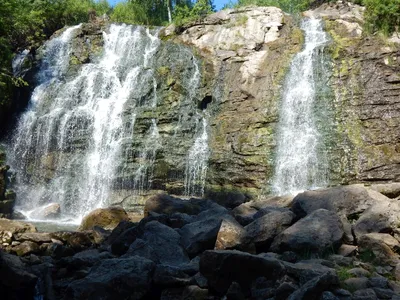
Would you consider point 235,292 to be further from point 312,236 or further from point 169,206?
point 169,206

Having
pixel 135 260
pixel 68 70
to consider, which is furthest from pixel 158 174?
pixel 135 260

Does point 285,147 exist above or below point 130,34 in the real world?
below

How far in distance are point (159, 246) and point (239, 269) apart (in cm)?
181

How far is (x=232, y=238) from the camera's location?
284 inches

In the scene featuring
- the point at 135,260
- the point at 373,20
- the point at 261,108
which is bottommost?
the point at 135,260

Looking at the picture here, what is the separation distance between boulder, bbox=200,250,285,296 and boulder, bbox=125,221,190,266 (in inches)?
42.2

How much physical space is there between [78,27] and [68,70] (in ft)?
13.4

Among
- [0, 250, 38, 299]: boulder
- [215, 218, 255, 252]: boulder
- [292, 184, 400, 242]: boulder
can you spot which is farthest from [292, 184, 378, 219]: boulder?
[0, 250, 38, 299]: boulder

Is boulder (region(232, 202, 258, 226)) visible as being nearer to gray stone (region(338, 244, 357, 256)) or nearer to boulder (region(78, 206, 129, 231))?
gray stone (region(338, 244, 357, 256))

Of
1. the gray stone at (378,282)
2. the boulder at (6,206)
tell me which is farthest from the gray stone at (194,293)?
the boulder at (6,206)

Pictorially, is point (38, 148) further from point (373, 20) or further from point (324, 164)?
point (373, 20)

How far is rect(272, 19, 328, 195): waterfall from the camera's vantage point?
17250mm

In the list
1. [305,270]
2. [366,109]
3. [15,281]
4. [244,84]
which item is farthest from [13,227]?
[366,109]

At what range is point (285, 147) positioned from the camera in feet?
59.9
